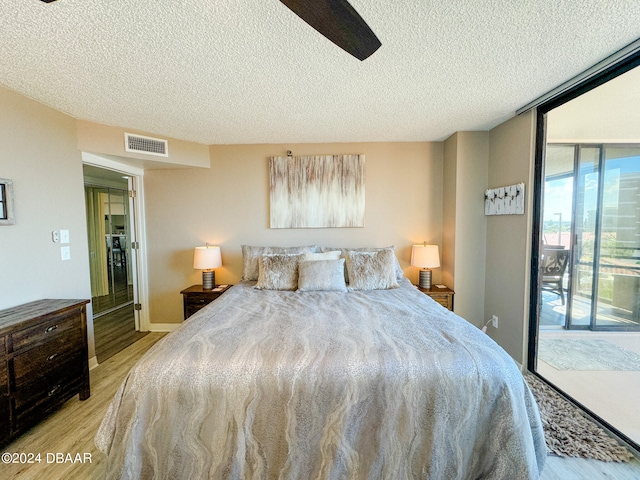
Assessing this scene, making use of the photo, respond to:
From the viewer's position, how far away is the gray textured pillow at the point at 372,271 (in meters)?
2.63

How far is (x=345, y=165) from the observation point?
10.7 ft

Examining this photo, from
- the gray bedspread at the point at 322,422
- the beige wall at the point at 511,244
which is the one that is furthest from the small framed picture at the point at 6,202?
the beige wall at the point at 511,244

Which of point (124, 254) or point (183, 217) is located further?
point (124, 254)

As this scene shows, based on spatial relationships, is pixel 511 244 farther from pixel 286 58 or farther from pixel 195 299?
pixel 195 299

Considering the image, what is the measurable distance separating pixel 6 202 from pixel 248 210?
2017 millimetres

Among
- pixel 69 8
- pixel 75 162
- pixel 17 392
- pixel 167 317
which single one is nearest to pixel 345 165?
pixel 69 8

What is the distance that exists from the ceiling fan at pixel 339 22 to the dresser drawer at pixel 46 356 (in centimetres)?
205

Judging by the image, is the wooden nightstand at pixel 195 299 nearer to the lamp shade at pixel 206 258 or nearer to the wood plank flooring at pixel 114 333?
the lamp shade at pixel 206 258

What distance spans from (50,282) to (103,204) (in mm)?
2838

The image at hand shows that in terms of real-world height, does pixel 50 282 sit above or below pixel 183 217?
below

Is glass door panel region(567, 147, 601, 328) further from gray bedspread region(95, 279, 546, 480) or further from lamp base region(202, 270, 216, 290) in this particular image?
lamp base region(202, 270, 216, 290)

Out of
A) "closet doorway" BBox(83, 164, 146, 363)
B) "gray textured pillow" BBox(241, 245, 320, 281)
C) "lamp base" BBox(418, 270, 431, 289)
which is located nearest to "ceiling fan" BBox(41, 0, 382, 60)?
"gray textured pillow" BBox(241, 245, 320, 281)

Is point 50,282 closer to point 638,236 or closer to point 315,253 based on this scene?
point 315,253

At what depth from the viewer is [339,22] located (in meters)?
0.97
